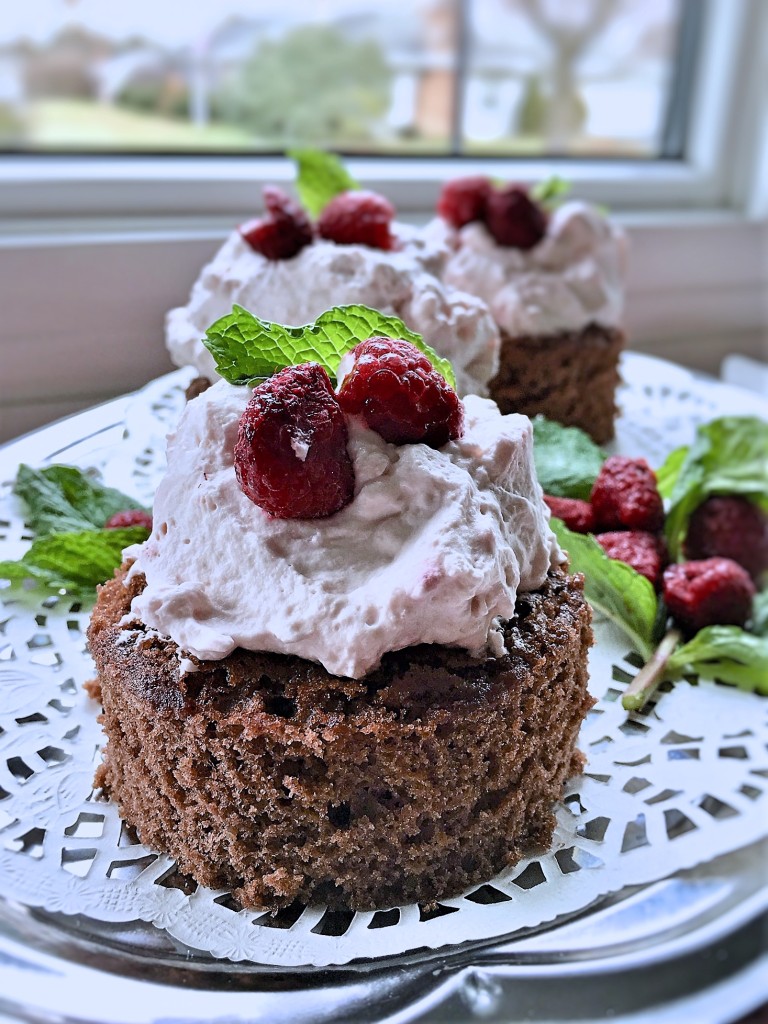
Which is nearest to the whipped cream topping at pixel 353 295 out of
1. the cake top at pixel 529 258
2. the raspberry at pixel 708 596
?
the cake top at pixel 529 258

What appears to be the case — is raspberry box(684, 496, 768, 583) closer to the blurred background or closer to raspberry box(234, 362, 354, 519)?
raspberry box(234, 362, 354, 519)

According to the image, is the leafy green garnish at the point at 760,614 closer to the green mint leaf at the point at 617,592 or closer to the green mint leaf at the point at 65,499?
the green mint leaf at the point at 617,592

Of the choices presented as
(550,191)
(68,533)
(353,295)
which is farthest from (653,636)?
(550,191)

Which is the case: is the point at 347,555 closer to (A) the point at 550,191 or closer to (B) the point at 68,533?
(B) the point at 68,533

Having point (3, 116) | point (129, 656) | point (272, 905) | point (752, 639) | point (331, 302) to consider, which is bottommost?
point (272, 905)

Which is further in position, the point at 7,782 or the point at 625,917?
the point at 7,782

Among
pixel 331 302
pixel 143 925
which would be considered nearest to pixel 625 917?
pixel 143 925

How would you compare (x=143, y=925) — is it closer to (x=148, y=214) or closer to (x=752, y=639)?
(x=752, y=639)
